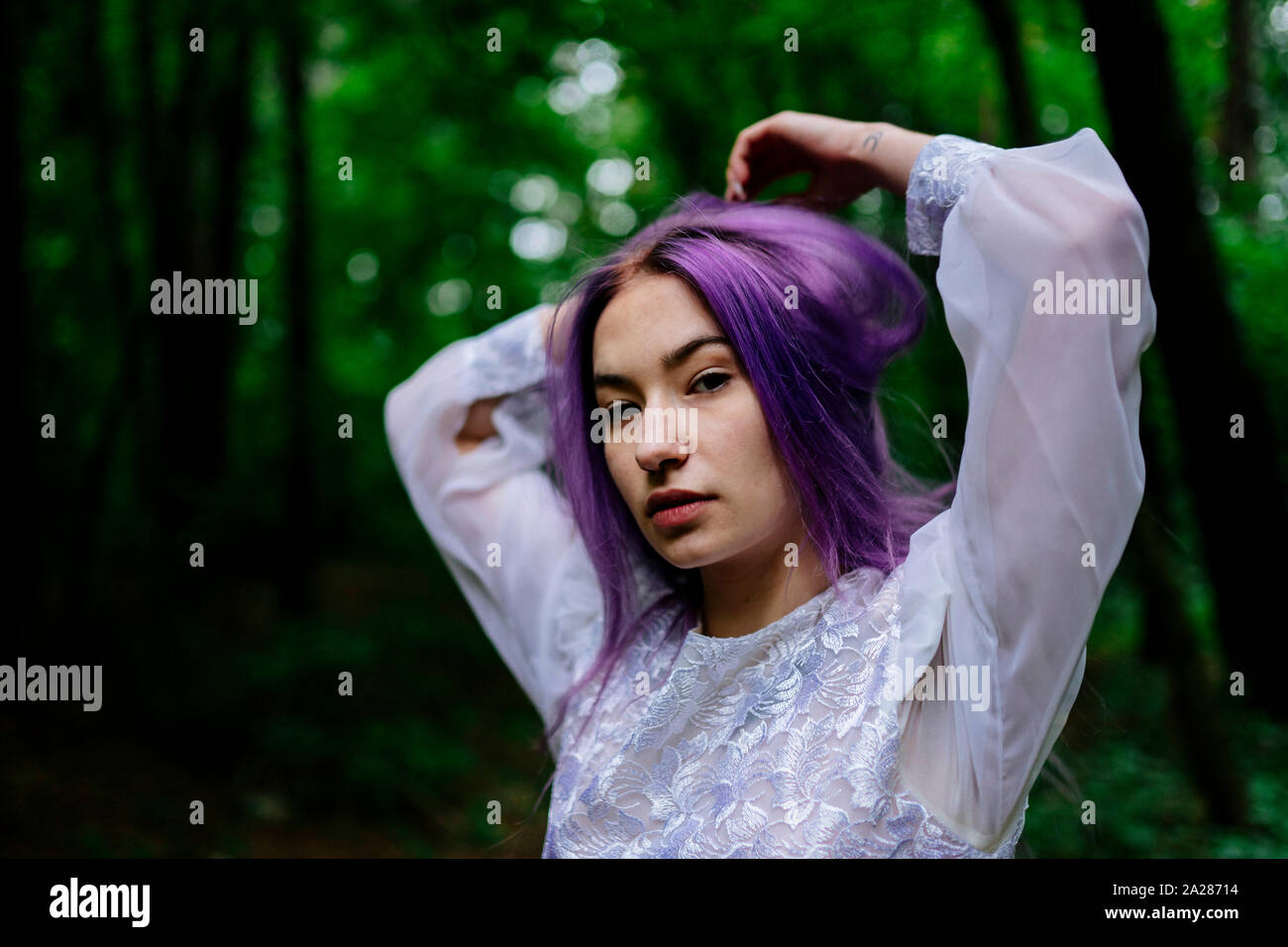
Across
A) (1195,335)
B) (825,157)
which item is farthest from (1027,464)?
(1195,335)

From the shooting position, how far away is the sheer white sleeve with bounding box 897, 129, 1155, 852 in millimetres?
1192

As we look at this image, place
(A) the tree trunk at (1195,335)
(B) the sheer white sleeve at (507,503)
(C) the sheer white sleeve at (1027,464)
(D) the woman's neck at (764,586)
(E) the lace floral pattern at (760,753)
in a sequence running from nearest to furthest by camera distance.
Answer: (C) the sheer white sleeve at (1027,464) < (E) the lace floral pattern at (760,753) < (D) the woman's neck at (764,586) < (B) the sheer white sleeve at (507,503) < (A) the tree trunk at (1195,335)

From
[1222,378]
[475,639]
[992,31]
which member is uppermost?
[992,31]

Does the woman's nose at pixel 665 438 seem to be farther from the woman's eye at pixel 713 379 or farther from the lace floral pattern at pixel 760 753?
the lace floral pattern at pixel 760 753

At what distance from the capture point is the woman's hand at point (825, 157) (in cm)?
162

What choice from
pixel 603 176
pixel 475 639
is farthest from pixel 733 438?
pixel 475 639

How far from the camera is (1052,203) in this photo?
A: 1.23 metres

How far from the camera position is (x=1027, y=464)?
1217 mm

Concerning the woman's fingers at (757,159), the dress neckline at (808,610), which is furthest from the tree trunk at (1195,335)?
the dress neckline at (808,610)

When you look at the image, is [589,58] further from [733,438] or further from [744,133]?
[733,438]

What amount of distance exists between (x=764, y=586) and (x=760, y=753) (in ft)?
0.93

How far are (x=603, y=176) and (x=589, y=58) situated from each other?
10.5 ft

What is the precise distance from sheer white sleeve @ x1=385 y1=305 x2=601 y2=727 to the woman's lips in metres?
0.53
